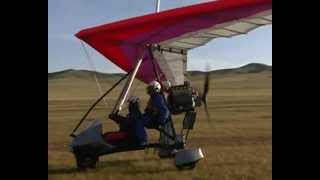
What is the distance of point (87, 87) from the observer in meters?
99.0

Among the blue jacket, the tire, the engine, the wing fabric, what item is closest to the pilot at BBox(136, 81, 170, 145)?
the blue jacket

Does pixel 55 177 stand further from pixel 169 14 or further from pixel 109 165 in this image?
pixel 169 14

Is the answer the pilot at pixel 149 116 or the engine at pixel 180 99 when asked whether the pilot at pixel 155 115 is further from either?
the engine at pixel 180 99

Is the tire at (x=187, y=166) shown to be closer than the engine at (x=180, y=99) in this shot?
Yes

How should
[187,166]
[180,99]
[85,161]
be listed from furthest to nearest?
[180,99] → [85,161] → [187,166]

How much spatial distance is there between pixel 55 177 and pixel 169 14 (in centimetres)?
283

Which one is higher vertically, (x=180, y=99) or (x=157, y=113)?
(x=180, y=99)

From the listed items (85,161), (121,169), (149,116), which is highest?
(149,116)

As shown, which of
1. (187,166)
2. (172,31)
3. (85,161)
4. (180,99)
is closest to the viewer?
(187,166)

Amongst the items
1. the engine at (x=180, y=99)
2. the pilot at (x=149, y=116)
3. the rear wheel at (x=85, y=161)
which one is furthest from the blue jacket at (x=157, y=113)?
the rear wheel at (x=85, y=161)

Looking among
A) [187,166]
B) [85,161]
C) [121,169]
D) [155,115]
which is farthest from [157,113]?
[85,161]

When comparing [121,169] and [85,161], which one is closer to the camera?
[85,161]

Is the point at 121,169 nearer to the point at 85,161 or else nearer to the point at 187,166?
the point at 85,161
